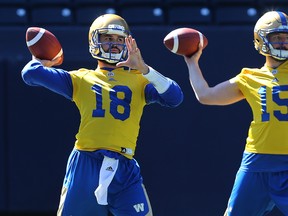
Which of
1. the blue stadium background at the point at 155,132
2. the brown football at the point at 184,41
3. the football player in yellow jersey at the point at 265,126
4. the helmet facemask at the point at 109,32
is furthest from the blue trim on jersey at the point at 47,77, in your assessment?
the blue stadium background at the point at 155,132

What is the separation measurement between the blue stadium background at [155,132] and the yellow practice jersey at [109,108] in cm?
143

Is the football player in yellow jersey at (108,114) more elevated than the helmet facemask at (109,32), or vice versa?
the helmet facemask at (109,32)

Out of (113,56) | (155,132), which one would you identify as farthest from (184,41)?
(155,132)

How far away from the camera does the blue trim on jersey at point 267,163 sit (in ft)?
17.6

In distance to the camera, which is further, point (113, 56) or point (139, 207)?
point (113, 56)

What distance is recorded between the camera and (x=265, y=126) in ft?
17.7

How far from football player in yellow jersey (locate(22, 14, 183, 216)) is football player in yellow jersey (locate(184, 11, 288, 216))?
1.25 feet

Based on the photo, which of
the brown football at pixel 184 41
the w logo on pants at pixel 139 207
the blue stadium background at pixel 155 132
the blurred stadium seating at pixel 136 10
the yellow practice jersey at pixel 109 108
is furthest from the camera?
the blurred stadium seating at pixel 136 10

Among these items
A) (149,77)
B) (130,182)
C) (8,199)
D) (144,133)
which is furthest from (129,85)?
(8,199)

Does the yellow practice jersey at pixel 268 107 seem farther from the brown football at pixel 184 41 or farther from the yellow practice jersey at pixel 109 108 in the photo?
the yellow practice jersey at pixel 109 108

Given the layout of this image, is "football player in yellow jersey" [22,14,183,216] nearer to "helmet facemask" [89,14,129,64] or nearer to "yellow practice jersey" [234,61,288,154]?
"helmet facemask" [89,14,129,64]

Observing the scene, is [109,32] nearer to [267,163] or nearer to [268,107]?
[268,107]

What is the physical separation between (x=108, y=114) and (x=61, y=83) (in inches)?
13.8

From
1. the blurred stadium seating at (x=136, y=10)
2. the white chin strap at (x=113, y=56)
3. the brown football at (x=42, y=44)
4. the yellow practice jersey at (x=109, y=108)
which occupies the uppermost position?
the blurred stadium seating at (x=136, y=10)
